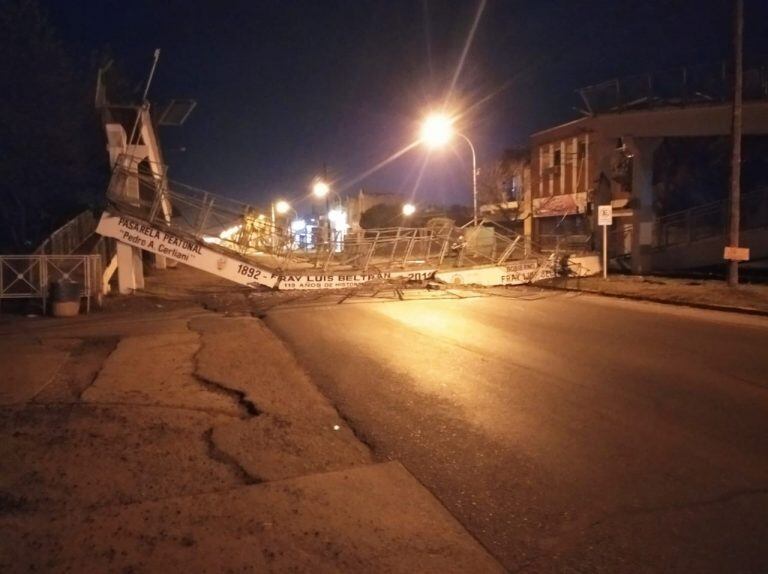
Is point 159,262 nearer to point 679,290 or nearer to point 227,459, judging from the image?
point 679,290

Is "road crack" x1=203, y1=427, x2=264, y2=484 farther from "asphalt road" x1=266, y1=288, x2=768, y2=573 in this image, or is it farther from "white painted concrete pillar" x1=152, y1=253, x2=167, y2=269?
"white painted concrete pillar" x1=152, y1=253, x2=167, y2=269

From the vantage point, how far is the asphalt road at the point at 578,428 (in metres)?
4.55

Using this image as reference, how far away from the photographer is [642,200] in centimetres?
2934

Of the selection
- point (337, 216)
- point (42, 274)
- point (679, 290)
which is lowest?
point (679, 290)

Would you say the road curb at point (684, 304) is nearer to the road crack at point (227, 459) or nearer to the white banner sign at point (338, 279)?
the white banner sign at point (338, 279)

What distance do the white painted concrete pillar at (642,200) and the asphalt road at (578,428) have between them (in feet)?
50.1

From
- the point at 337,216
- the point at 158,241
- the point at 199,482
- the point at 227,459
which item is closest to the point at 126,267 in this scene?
the point at 158,241

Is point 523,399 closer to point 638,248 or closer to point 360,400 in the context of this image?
point 360,400

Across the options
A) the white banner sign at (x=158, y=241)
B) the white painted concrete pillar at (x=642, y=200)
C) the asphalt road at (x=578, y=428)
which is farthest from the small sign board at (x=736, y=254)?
the white banner sign at (x=158, y=241)

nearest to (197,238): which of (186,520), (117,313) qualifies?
(117,313)

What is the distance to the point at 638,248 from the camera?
28844 mm

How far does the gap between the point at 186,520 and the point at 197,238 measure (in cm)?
1675

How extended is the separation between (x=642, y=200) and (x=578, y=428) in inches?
974

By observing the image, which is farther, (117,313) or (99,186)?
(99,186)
